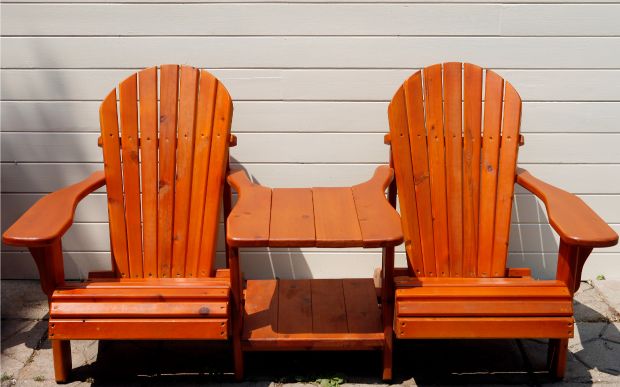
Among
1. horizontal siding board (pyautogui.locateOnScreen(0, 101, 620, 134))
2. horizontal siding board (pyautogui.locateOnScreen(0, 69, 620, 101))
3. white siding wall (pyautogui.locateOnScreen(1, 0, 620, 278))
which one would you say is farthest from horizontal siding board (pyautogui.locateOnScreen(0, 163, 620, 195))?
horizontal siding board (pyautogui.locateOnScreen(0, 69, 620, 101))

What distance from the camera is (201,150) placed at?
2732mm

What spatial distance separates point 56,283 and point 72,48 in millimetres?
1215

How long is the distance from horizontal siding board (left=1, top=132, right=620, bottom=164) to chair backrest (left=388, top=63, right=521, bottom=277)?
0.44 m

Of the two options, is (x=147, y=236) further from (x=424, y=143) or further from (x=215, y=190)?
(x=424, y=143)

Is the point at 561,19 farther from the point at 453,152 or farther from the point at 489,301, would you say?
the point at 489,301

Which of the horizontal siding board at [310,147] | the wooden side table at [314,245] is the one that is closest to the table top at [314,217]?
the wooden side table at [314,245]

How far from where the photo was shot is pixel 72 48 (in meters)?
3.00

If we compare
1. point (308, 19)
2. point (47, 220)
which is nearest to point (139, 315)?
point (47, 220)

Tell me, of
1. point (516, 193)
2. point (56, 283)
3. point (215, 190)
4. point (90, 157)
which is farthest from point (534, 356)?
point (90, 157)

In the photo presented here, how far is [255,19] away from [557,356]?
1.97 metres

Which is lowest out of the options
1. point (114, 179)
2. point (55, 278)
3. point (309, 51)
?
point (55, 278)

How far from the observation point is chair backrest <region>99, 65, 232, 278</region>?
2.72m

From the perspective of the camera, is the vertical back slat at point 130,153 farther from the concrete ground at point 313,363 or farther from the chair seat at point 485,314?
the chair seat at point 485,314

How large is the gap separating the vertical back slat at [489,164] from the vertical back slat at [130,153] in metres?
1.50
